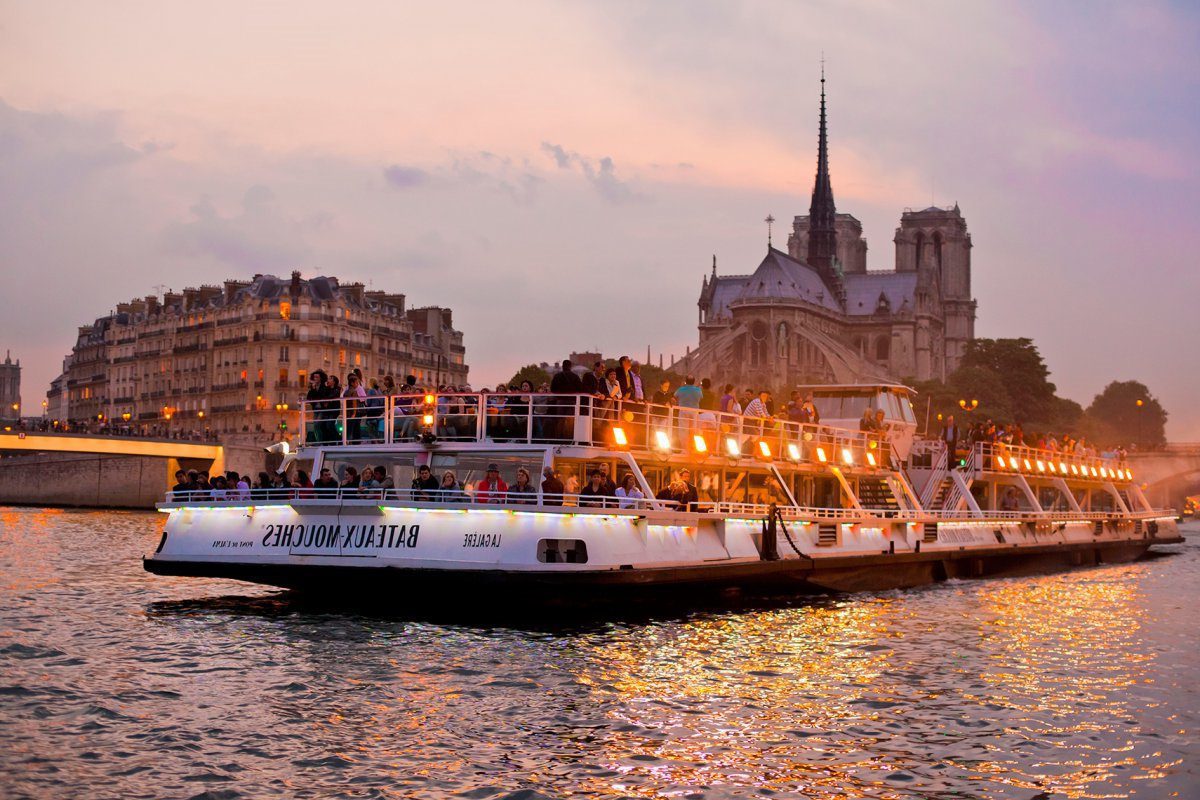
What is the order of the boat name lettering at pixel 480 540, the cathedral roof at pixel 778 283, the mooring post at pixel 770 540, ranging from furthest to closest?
the cathedral roof at pixel 778 283 < the mooring post at pixel 770 540 < the boat name lettering at pixel 480 540

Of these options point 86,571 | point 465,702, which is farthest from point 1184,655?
point 86,571

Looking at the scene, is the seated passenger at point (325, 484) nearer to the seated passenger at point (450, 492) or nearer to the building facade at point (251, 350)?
the seated passenger at point (450, 492)

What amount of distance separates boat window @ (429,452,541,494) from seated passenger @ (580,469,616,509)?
1.03m

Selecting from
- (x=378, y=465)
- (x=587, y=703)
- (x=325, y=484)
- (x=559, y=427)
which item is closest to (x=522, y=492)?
(x=559, y=427)

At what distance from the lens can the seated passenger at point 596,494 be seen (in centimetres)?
2352

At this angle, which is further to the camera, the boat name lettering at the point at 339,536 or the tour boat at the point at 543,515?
the boat name lettering at the point at 339,536

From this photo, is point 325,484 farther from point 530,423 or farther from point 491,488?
point 530,423

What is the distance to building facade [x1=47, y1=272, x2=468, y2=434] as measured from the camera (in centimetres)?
12350

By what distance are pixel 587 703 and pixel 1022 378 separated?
421 feet

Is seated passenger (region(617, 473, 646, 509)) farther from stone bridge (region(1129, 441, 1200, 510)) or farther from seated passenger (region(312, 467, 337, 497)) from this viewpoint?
stone bridge (region(1129, 441, 1200, 510))

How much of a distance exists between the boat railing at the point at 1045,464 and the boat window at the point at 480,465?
67.0 ft

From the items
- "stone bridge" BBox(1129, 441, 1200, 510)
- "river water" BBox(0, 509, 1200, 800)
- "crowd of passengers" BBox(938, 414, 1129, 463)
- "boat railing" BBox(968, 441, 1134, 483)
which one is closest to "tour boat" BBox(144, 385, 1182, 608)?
"river water" BBox(0, 509, 1200, 800)

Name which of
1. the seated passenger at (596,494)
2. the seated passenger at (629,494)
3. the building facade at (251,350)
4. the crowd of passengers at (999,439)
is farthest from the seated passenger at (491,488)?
the building facade at (251,350)

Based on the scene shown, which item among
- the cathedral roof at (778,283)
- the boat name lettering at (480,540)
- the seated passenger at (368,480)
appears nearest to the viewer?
the boat name lettering at (480,540)
